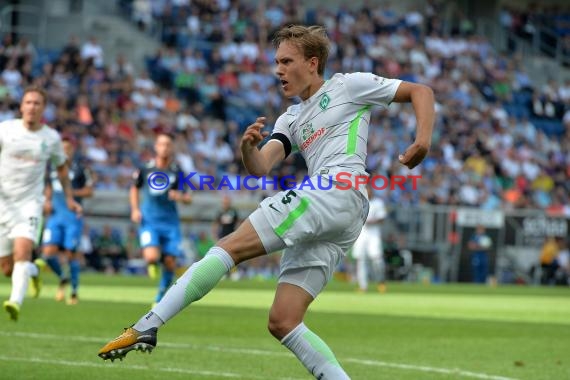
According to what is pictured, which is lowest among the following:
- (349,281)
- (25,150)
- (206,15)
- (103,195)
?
(349,281)

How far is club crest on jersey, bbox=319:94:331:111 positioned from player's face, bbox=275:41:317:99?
149 mm

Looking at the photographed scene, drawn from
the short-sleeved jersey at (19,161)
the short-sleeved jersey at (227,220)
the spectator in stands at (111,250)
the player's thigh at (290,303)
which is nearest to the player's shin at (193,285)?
the player's thigh at (290,303)

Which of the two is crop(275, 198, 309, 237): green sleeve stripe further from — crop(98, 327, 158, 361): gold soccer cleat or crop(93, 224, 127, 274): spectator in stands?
crop(93, 224, 127, 274): spectator in stands

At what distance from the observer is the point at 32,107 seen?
12.8m

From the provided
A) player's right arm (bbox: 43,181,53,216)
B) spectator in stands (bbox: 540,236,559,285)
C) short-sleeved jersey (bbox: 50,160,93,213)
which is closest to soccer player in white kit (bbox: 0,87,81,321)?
player's right arm (bbox: 43,181,53,216)

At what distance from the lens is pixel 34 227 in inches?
505

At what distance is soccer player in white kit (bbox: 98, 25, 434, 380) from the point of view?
6926 millimetres

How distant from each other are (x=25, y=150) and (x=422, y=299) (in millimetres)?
12507

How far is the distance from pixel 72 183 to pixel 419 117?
14.2 meters

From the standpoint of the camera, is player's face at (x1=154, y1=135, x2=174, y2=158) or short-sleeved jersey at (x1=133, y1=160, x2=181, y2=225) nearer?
player's face at (x1=154, y1=135, x2=174, y2=158)

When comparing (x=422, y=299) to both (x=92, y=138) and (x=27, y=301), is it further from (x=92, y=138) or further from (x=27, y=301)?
(x=92, y=138)

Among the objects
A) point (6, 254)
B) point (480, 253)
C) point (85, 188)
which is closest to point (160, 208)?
point (85, 188)

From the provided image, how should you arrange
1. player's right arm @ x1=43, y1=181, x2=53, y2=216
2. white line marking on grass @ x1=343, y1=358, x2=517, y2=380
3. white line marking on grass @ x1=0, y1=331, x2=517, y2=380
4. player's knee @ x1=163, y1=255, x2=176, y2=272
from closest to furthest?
1. white line marking on grass @ x1=343, y1=358, x2=517, y2=380
2. white line marking on grass @ x1=0, y1=331, x2=517, y2=380
3. player's knee @ x1=163, y1=255, x2=176, y2=272
4. player's right arm @ x1=43, y1=181, x2=53, y2=216

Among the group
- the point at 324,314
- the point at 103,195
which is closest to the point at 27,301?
the point at 324,314
